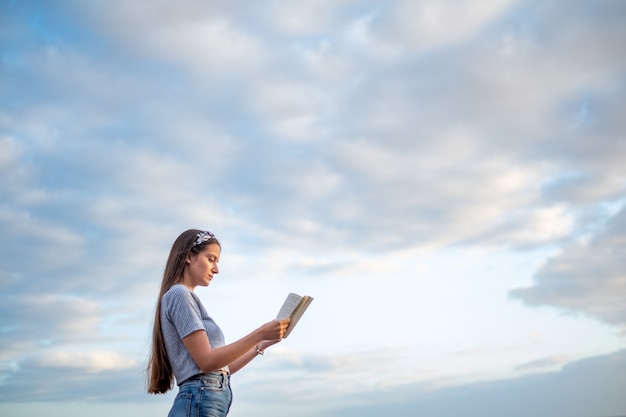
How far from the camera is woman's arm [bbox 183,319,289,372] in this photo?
17.9 feet

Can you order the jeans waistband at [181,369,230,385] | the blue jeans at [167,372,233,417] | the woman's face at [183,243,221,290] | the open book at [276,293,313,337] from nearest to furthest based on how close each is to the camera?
1. the blue jeans at [167,372,233,417]
2. the jeans waistband at [181,369,230,385]
3. the open book at [276,293,313,337]
4. the woman's face at [183,243,221,290]

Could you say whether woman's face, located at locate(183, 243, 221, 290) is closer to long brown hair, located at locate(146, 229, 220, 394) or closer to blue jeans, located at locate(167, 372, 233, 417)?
long brown hair, located at locate(146, 229, 220, 394)

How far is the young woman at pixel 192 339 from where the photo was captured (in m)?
5.48

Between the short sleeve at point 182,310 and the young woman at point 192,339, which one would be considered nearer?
the young woman at point 192,339

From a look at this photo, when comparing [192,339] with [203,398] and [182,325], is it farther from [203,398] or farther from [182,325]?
[203,398]

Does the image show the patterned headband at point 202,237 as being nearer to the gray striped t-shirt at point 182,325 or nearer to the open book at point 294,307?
the gray striped t-shirt at point 182,325

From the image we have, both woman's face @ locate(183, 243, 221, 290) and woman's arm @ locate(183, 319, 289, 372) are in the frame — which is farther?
woman's face @ locate(183, 243, 221, 290)

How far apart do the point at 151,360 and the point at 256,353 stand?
103 centimetres

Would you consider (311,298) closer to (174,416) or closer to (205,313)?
(205,313)

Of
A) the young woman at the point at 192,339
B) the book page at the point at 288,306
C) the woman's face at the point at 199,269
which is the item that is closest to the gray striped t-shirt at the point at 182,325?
the young woman at the point at 192,339

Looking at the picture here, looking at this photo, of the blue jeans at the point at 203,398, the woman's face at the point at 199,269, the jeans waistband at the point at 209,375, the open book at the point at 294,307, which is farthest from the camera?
the woman's face at the point at 199,269

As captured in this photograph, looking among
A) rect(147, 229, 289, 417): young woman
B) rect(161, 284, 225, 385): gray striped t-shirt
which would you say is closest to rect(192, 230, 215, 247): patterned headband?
rect(147, 229, 289, 417): young woman

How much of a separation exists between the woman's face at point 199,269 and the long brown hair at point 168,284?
1.5 inches

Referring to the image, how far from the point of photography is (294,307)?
5.84 m
